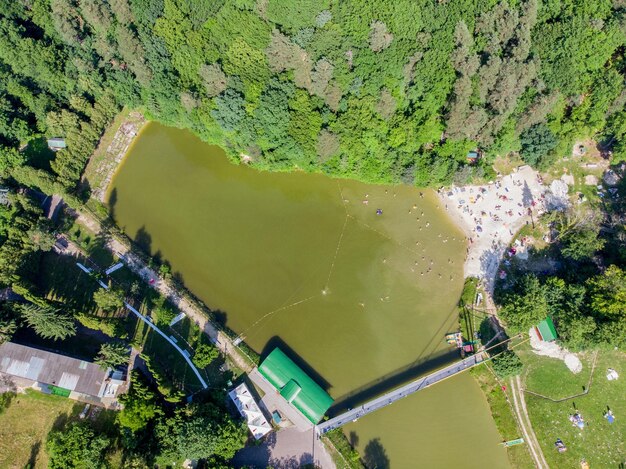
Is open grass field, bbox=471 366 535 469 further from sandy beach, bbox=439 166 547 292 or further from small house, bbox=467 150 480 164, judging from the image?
small house, bbox=467 150 480 164

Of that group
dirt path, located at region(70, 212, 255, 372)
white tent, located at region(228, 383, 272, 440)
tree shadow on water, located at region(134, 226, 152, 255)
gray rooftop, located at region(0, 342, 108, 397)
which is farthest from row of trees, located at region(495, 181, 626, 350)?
gray rooftop, located at region(0, 342, 108, 397)

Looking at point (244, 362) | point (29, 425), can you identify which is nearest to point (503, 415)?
point (244, 362)

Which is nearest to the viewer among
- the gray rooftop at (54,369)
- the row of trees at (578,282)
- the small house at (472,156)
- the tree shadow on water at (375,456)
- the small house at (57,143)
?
the row of trees at (578,282)

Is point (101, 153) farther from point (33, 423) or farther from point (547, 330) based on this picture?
point (547, 330)

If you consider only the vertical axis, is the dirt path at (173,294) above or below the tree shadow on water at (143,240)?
below

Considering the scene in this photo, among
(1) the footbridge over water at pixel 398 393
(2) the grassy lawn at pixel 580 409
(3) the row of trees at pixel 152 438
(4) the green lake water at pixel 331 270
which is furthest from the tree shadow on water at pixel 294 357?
(2) the grassy lawn at pixel 580 409

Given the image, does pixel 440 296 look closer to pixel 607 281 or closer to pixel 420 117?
pixel 607 281

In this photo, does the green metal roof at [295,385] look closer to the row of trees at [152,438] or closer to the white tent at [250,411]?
the white tent at [250,411]
